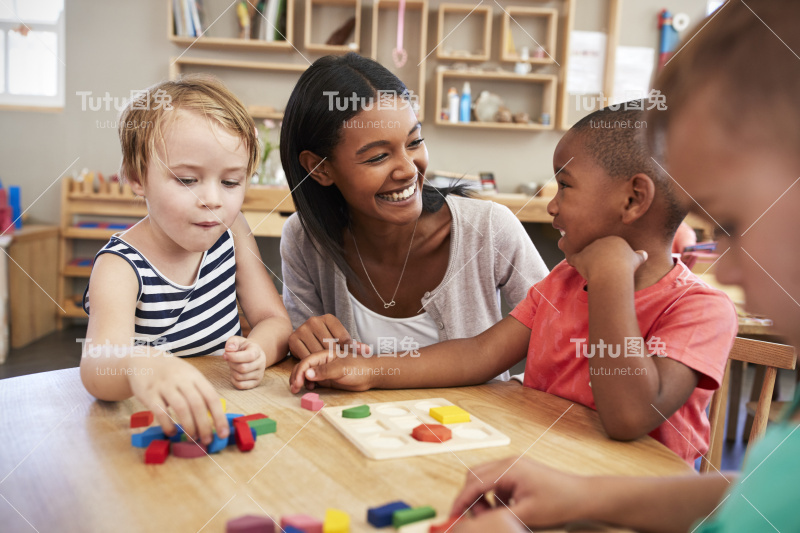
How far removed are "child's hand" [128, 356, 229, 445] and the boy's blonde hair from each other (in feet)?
1.53

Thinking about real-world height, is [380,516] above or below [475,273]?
below

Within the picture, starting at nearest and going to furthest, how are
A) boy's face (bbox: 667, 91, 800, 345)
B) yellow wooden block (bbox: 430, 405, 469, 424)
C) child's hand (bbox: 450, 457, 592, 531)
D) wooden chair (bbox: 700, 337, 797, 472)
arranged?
boy's face (bbox: 667, 91, 800, 345)
child's hand (bbox: 450, 457, 592, 531)
yellow wooden block (bbox: 430, 405, 469, 424)
wooden chair (bbox: 700, 337, 797, 472)

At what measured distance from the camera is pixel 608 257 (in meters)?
0.84

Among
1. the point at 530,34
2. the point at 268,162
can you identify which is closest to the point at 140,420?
the point at 268,162

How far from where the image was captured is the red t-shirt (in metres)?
0.80

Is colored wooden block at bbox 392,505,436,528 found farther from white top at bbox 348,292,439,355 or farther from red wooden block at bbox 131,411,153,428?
white top at bbox 348,292,439,355

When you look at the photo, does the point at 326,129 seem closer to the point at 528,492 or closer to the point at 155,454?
the point at 155,454

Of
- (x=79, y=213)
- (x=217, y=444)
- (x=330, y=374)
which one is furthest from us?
(x=79, y=213)

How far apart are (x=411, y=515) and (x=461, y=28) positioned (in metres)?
3.69

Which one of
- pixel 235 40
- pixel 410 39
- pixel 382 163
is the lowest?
pixel 382 163

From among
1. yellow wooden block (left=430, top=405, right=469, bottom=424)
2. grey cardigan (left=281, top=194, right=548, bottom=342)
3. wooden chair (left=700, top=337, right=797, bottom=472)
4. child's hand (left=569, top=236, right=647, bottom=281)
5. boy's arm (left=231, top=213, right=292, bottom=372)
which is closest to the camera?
yellow wooden block (left=430, top=405, right=469, bottom=424)

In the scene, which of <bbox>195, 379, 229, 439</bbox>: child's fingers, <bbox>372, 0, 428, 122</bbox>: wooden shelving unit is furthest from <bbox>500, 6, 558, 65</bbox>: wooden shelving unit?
<bbox>195, 379, 229, 439</bbox>: child's fingers

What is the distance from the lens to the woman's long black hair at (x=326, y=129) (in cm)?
121

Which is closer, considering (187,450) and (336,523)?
(336,523)
